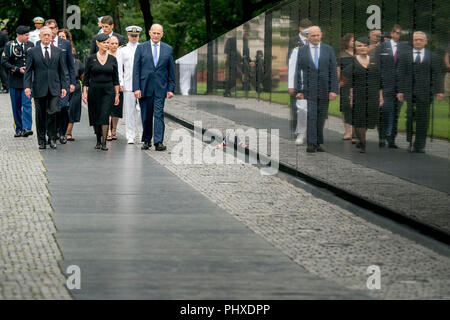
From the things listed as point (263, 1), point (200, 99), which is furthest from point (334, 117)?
point (263, 1)

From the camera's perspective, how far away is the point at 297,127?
1438 cm

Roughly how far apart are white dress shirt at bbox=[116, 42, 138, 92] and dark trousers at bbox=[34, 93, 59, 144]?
1668mm

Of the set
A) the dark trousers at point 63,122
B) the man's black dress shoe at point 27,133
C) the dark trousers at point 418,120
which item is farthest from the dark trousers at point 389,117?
the man's black dress shoe at point 27,133

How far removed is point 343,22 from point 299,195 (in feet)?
6.71

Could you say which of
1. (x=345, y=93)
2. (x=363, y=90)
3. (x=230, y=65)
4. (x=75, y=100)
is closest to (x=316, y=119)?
(x=345, y=93)

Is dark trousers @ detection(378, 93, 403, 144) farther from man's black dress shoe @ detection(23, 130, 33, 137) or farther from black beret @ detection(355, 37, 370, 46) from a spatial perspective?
man's black dress shoe @ detection(23, 130, 33, 137)

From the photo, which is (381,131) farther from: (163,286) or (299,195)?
(163,286)

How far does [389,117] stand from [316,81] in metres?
3.29

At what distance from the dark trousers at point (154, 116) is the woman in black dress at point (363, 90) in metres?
5.46

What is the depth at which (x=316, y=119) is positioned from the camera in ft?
44.5

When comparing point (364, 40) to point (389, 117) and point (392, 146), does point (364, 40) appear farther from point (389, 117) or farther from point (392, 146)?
point (392, 146)

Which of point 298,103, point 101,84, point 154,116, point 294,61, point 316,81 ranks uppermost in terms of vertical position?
point 294,61

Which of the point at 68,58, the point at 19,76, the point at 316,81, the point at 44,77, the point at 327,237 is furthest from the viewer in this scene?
the point at 19,76
